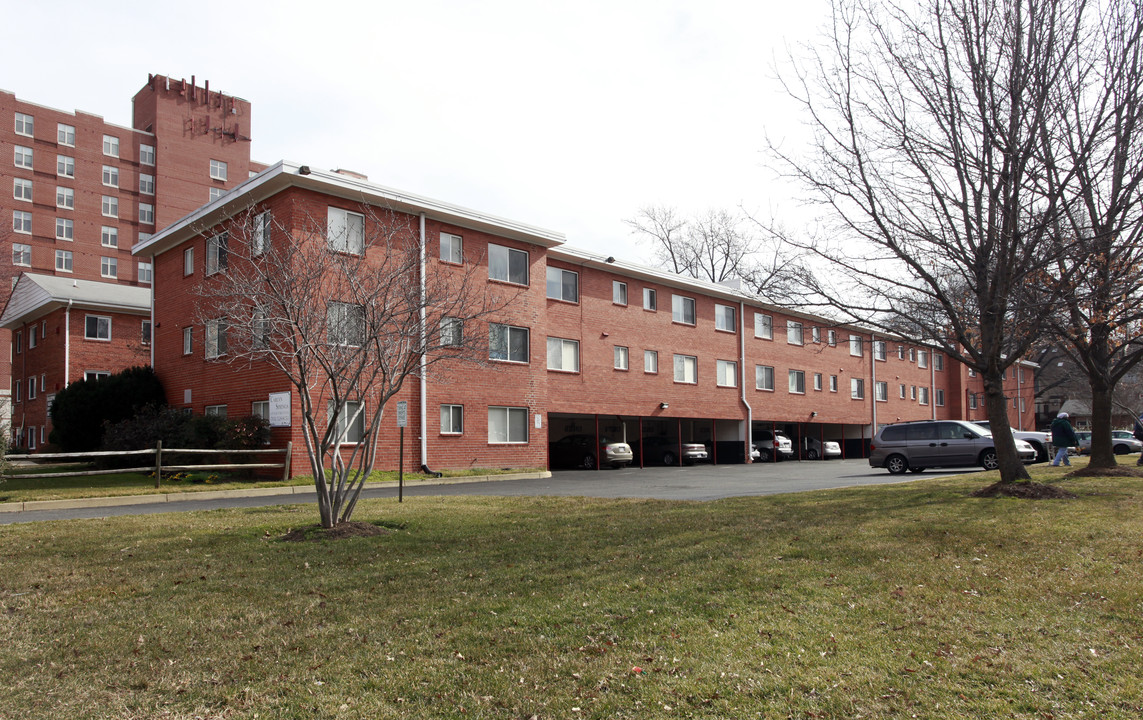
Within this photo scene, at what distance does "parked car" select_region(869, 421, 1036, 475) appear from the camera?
78.8 ft

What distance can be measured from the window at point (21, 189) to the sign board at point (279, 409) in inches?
1853

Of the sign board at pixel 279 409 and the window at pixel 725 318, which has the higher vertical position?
the window at pixel 725 318

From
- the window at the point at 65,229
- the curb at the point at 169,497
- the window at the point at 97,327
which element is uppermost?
the window at the point at 65,229

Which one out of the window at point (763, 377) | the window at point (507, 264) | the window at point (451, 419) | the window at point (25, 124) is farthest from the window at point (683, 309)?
the window at point (25, 124)

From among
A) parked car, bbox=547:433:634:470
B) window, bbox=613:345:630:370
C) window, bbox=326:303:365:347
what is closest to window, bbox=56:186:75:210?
parked car, bbox=547:433:634:470

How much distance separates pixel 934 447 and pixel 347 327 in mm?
18534

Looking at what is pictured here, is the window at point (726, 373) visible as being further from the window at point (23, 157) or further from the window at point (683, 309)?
the window at point (23, 157)

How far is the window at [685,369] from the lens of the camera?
116ft

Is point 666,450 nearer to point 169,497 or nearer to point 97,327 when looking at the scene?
point 169,497

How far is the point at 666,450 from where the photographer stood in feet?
119

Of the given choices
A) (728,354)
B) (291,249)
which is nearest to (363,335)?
(291,249)

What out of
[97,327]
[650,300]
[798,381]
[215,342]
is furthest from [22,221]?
[798,381]

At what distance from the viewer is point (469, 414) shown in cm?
2531

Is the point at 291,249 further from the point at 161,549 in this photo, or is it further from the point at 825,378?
the point at 825,378
